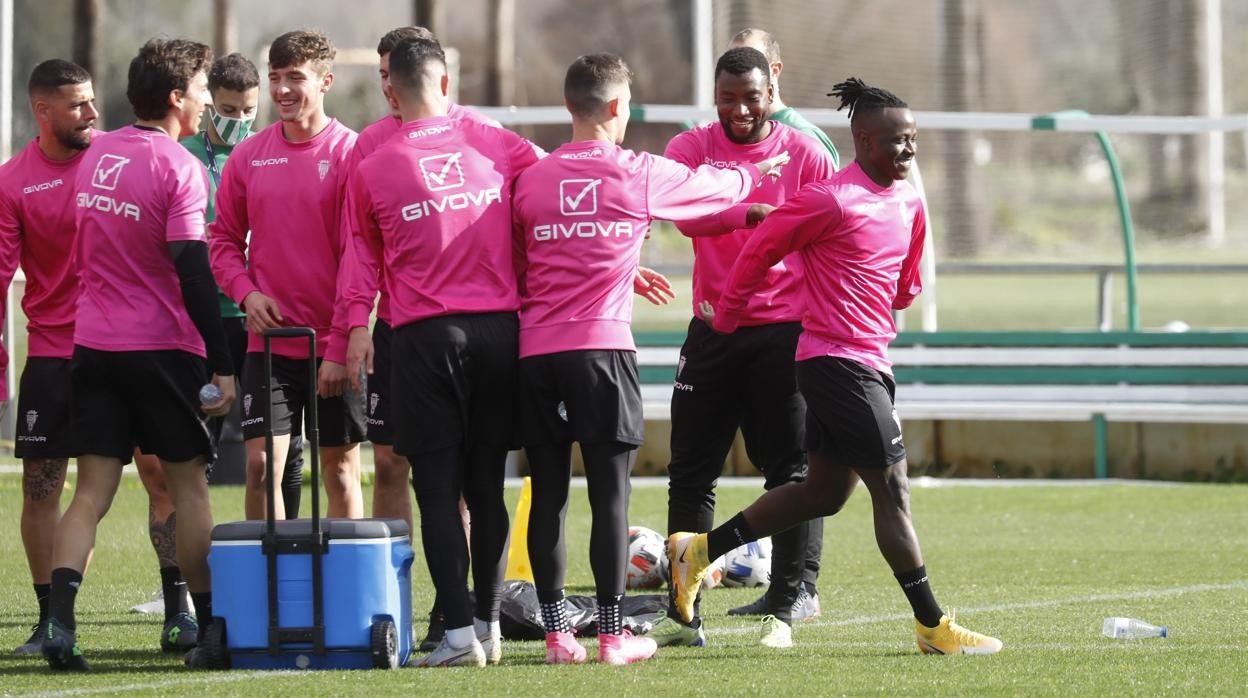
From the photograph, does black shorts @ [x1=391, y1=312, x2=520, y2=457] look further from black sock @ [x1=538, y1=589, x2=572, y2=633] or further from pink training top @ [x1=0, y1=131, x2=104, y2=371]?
pink training top @ [x1=0, y1=131, x2=104, y2=371]

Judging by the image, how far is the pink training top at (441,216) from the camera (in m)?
6.34

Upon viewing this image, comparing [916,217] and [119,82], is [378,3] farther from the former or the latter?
[916,217]

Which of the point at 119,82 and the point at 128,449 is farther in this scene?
the point at 119,82

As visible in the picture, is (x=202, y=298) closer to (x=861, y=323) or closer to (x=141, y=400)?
(x=141, y=400)

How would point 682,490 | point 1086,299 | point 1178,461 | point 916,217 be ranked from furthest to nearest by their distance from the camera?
point 1086,299 → point 1178,461 → point 682,490 → point 916,217

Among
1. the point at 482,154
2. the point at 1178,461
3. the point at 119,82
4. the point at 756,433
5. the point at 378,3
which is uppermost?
the point at 378,3

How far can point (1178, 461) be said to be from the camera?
13.4 m

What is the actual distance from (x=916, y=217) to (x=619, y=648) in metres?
1.91

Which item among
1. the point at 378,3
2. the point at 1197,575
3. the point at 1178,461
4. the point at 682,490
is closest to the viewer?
the point at 682,490

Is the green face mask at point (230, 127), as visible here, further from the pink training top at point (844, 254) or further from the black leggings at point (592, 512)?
the pink training top at point (844, 254)

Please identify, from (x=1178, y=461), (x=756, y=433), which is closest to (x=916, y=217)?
(x=756, y=433)

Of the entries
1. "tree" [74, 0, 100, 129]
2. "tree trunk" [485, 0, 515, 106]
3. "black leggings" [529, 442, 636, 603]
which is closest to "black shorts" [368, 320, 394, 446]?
"black leggings" [529, 442, 636, 603]

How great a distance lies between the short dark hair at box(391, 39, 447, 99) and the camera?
646 cm

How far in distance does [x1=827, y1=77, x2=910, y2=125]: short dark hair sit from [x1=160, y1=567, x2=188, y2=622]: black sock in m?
3.09
